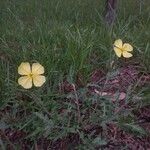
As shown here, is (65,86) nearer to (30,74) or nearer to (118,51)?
(118,51)

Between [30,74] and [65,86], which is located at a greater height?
[30,74]

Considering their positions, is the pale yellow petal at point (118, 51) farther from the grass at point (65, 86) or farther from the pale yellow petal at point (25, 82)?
the pale yellow petal at point (25, 82)

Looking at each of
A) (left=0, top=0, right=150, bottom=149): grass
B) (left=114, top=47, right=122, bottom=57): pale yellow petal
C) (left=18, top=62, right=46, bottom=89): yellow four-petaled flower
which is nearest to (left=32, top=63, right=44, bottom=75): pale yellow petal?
(left=18, top=62, right=46, bottom=89): yellow four-petaled flower

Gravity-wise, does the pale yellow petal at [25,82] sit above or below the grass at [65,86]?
above

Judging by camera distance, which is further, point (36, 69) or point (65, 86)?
point (65, 86)

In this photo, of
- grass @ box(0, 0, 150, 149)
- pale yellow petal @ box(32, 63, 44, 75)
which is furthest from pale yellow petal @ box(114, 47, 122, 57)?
pale yellow petal @ box(32, 63, 44, 75)

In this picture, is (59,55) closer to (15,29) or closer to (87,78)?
(87,78)

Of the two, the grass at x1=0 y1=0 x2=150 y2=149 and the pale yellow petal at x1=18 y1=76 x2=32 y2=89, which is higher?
the pale yellow petal at x1=18 y1=76 x2=32 y2=89

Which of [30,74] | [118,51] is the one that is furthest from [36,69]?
[118,51]

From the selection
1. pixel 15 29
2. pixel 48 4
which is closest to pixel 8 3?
pixel 48 4

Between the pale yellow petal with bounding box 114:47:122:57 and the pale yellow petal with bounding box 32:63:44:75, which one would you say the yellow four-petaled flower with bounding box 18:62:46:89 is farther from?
the pale yellow petal with bounding box 114:47:122:57

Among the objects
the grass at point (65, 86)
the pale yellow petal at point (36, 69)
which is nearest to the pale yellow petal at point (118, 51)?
the grass at point (65, 86)

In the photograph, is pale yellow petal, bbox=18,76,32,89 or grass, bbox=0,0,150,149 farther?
grass, bbox=0,0,150,149

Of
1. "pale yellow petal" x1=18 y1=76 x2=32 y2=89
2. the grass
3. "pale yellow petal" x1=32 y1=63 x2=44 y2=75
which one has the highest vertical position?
"pale yellow petal" x1=32 y1=63 x2=44 y2=75
